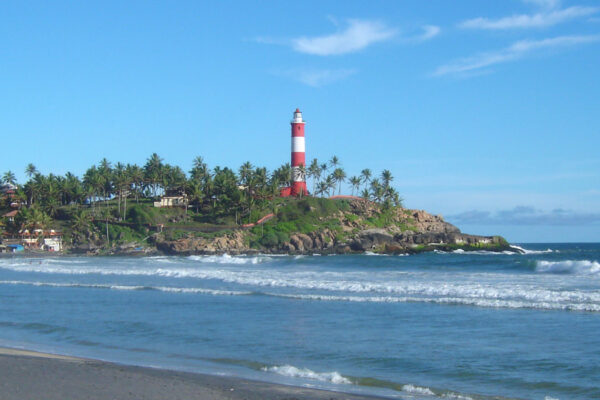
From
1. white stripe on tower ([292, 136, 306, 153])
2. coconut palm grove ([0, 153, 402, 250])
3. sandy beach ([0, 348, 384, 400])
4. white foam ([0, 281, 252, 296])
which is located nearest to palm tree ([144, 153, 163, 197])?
coconut palm grove ([0, 153, 402, 250])

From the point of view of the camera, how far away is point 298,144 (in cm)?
7706

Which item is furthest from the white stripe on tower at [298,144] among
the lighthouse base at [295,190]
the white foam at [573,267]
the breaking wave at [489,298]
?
the breaking wave at [489,298]

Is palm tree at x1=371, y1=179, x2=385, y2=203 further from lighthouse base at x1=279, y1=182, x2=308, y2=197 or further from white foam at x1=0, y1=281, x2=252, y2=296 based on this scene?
white foam at x1=0, y1=281, x2=252, y2=296

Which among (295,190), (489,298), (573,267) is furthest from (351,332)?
(295,190)

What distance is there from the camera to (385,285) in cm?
2548

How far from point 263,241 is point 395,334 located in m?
57.6

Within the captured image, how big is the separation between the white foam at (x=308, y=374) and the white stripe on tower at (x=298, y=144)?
66380mm

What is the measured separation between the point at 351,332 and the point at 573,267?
71.4 feet

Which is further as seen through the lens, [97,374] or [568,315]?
[568,315]

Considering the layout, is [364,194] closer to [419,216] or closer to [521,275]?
[419,216]

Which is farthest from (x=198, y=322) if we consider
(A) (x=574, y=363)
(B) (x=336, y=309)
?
(A) (x=574, y=363)

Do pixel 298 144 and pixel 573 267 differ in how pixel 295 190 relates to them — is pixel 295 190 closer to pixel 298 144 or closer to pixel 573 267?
pixel 298 144

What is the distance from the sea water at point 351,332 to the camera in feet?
34.7

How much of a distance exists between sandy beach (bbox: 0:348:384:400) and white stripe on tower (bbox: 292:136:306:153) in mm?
66622
